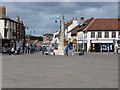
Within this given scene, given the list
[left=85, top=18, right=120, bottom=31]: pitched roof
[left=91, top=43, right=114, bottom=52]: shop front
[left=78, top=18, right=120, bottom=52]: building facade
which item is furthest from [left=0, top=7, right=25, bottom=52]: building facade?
[left=85, top=18, right=120, bottom=31]: pitched roof

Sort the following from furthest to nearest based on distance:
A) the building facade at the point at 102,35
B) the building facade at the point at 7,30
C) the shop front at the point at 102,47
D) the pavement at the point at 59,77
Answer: the building facade at the point at 7,30, the shop front at the point at 102,47, the building facade at the point at 102,35, the pavement at the point at 59,77

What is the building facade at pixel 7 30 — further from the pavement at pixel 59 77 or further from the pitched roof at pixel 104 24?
the pavement at pixel 59 77

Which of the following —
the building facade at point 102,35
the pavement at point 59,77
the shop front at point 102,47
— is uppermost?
the building facade at point 102,35

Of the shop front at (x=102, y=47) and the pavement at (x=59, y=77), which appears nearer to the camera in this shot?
the pavement at (x=59, y=77)

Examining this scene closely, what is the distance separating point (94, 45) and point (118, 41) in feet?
21.4

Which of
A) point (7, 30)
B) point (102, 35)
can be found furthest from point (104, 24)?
point (7, 30)

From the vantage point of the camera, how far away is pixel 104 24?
8725cm

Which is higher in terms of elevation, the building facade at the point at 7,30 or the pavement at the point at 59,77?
the building facade at the point at 7,30

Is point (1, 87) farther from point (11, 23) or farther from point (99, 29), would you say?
point (11, 23)

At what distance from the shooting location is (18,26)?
110m

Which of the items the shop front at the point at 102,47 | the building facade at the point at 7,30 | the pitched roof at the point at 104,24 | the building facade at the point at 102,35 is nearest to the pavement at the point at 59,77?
the building facade at the point at 102,35

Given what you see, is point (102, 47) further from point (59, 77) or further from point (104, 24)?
point (59, 77)

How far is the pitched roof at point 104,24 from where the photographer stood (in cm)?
8543

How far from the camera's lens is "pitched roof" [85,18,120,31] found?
85.4 metres
